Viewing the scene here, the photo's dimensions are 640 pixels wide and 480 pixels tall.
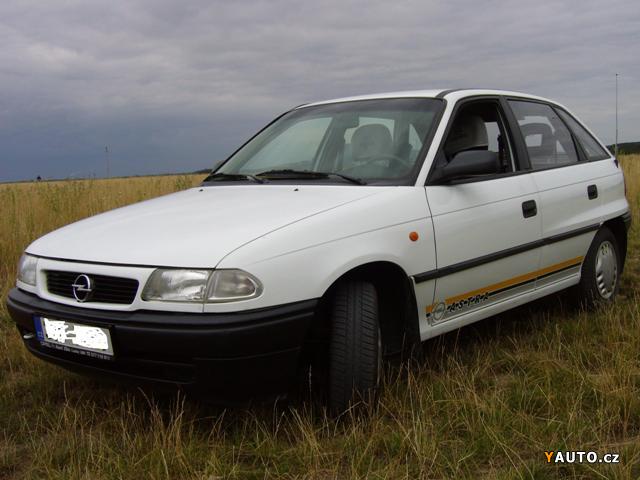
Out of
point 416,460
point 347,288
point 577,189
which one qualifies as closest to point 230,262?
point 347,288

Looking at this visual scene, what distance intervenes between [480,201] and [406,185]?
0.50 metres

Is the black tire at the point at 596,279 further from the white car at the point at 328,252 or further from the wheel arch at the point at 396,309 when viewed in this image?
the wheel arch at the point at 396,309

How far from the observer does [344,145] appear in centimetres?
356

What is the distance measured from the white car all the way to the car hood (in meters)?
0.01

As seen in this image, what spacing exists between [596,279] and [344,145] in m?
2.04

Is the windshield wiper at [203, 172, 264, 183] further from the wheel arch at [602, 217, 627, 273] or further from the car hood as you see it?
the wheel arch at [602, 217, 627, 273]

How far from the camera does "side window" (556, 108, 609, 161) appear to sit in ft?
14.8

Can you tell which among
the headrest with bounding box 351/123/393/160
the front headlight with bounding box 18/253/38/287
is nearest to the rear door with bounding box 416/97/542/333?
the headrest with bounding box 351/123/393/160

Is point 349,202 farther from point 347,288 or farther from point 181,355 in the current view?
point 181,355

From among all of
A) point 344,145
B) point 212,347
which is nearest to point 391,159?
point 344,145

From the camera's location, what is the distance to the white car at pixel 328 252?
2348mm

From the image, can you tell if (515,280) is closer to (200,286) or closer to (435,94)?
(435,94)

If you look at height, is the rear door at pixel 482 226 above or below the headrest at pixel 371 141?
below

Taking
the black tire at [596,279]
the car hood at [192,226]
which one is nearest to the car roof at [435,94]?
the car hood at [192,226]
